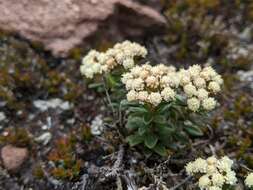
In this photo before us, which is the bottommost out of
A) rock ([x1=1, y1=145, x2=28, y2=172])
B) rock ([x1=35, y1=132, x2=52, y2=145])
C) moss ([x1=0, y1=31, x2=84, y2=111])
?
rock ([x1=35, y1=132, x2=52, y2=145])

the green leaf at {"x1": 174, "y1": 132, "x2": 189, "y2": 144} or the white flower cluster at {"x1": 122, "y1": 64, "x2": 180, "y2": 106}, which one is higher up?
the white flower cluster at {"x1": 122, "y1": 64, "x2": 180, "y2": 106}

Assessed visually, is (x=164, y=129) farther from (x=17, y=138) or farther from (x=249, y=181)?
(x=17, y=138)

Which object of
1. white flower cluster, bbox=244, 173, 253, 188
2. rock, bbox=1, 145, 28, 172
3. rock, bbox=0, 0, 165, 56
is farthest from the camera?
rock, bbox=0, 0, 165, 56

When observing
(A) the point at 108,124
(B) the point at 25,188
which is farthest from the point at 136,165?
(B) the point at 25,188

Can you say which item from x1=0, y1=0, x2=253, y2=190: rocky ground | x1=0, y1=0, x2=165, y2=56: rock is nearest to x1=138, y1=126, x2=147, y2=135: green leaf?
x1=0, y1=0, x2=253, y2=190: rocky ground

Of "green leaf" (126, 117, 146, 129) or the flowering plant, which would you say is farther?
"green leaf" (126, 117, 146, 129)

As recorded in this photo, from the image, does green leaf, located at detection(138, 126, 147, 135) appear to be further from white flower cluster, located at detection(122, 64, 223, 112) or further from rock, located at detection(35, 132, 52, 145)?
rock, located at detection(35, 132, 52, 145)
